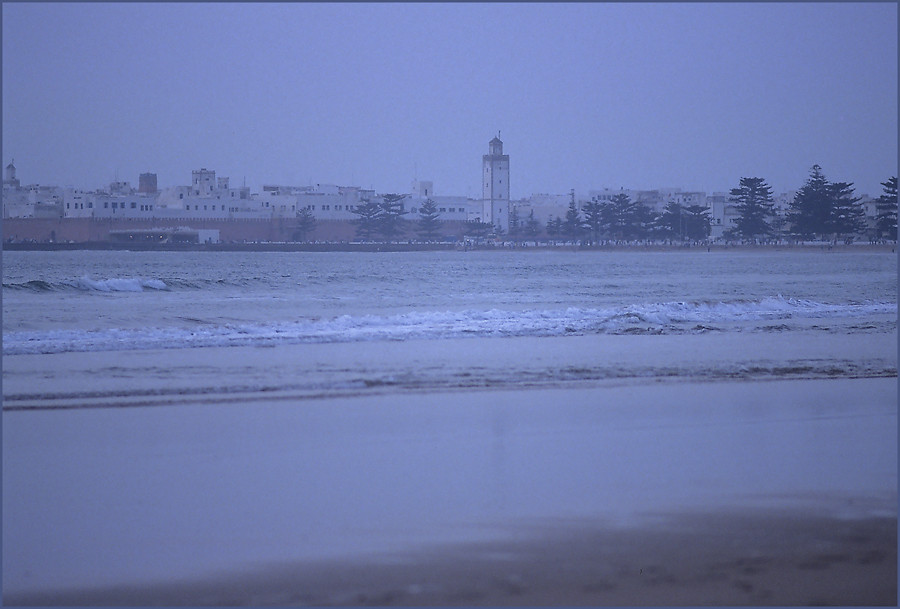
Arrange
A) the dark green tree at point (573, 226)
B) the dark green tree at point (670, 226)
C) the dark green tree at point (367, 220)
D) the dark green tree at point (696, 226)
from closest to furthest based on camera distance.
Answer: the dark green tree at point (696, 226) → the dark green tree at point (670, 226) → the dark green tree at point (367, 220) → the dark green tree at point (573, 226)

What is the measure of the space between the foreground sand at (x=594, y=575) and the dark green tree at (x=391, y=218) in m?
63.7

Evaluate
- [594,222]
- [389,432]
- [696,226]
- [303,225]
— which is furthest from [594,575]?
[594,222]

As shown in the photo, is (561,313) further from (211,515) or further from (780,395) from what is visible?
(211,515)

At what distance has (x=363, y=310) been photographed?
12.9m

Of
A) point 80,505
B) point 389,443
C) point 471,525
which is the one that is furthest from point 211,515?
point 389,443

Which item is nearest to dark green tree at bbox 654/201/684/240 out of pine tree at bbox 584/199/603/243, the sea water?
pine tree at bbox 584/199/603/243

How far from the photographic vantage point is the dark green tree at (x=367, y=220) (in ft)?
218

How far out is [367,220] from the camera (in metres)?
66.4

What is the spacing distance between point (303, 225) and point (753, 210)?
30454 mm

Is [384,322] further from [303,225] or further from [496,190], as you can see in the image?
[496,190]

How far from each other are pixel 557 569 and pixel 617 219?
6455 cm

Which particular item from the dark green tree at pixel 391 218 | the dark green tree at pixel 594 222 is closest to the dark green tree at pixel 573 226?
the dark green tree at pixel 594 222

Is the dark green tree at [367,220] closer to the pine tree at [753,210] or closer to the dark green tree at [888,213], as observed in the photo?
the pine tree at [753,210]

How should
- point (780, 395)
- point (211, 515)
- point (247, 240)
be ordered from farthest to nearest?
point (247, 240)
point (780, 395)
point (211, 515)
